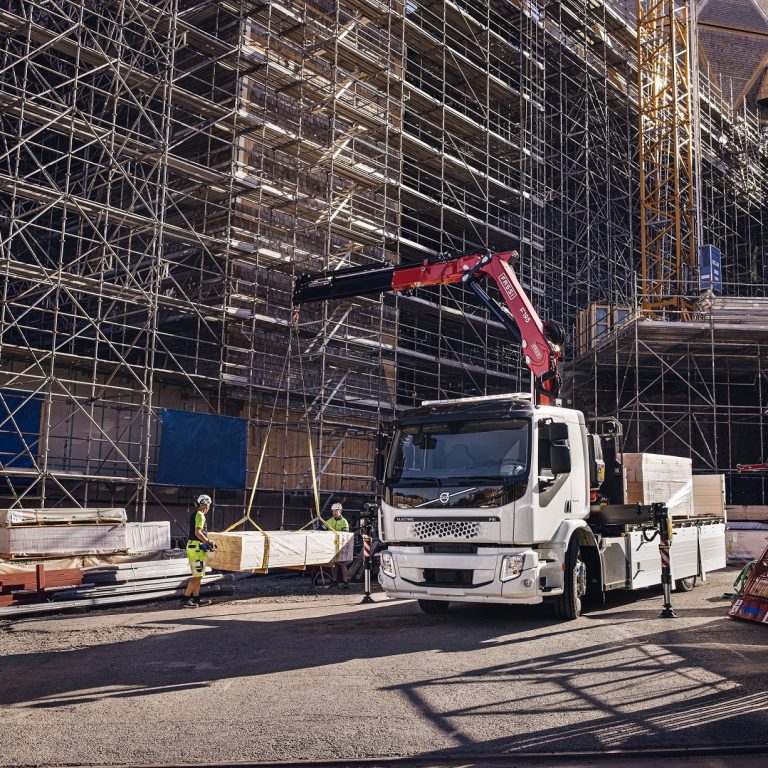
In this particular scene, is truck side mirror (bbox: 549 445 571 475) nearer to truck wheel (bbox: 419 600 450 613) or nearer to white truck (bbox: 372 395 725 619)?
white truck (bbox: 372 395 725 619)

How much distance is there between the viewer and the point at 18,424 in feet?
56.9

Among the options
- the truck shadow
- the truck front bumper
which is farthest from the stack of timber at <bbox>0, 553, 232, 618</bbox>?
the truck front bumper

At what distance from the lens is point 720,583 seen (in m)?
15.7

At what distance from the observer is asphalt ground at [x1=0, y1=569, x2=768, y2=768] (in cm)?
561

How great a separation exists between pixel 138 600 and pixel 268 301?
10359mm

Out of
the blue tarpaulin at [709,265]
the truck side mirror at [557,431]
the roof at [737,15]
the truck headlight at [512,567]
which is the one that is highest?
the roof at [737,15]

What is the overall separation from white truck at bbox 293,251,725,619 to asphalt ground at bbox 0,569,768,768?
1.92 ft

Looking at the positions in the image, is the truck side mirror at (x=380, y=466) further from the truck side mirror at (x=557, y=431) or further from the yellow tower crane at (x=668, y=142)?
the yellow tower crane at (x=668, y=142)

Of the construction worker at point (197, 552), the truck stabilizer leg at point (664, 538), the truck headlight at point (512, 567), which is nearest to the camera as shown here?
Answer: the truck headlight at point (512, 567)

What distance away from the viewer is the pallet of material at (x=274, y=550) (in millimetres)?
13688

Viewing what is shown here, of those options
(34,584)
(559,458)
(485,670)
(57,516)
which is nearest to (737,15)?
(559,458)

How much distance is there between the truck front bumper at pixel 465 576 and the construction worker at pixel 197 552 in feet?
11.6

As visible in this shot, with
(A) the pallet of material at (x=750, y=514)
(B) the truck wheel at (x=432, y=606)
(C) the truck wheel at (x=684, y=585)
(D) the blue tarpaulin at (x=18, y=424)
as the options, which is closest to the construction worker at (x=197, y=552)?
(B) the truck wheel at (x=432, y=606)

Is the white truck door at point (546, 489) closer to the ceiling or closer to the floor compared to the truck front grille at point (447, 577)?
closer to the ceiling
